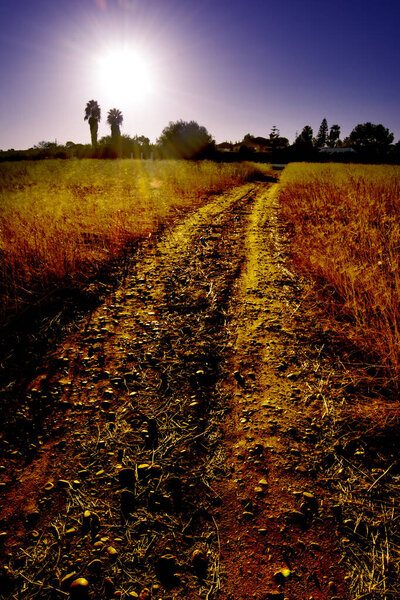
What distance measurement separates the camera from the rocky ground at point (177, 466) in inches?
45.7

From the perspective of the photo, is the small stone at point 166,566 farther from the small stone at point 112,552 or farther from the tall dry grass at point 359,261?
the tall dry grass at point 359,261

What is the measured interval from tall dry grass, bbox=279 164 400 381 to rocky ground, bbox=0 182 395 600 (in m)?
0.45

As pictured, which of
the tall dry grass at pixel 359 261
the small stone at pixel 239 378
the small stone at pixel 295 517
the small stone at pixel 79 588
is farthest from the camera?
the tall dry grass at pixel 359 261

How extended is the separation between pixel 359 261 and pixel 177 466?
10.7 feet

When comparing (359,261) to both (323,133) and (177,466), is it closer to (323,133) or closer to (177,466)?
(177,466)

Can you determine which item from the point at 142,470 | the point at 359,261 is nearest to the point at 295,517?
the point at 142,470

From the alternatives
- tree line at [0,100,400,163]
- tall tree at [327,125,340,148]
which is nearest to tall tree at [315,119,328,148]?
tall tree at [327,125,340,148]

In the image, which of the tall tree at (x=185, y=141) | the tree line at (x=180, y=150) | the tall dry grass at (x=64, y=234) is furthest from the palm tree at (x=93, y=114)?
the tall dry grass at (x=64, y=234)

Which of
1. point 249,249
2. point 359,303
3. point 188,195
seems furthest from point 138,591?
point 188,195

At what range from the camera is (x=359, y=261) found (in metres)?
3.43

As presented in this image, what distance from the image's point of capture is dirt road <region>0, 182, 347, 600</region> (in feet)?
3.80

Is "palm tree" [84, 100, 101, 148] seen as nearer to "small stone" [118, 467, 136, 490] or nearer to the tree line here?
the tree line

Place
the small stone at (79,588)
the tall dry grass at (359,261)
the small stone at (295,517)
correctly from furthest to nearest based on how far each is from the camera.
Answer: the tall dry grass at (359,261), the small stone at (295,517), the small stone at (79,588)

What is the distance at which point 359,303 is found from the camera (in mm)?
2857
